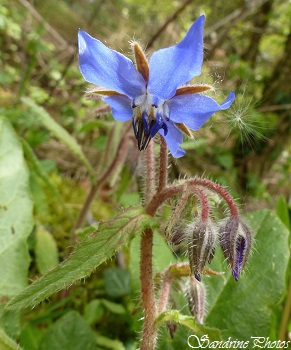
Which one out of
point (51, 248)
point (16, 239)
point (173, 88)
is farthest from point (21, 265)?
point (173, 88)

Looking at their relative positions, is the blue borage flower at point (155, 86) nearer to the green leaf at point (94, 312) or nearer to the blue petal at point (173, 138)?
the blue petal at point (173, 138)

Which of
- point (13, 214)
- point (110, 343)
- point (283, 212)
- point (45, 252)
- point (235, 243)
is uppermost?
point (283, 212)

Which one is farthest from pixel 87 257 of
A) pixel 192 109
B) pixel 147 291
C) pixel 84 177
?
pixel 84 177

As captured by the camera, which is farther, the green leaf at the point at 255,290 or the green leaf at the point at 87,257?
the green leaf at the point at 255,290

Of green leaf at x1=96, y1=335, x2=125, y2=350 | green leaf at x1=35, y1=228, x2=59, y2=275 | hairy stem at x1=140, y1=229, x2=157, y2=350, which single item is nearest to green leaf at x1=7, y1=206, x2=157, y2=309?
hairy stem at x1=140, y1=229, x2=157, y2=350

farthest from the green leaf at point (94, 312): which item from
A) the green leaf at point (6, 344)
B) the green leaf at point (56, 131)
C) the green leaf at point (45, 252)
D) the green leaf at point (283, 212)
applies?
the green leaf at point (283, 212)

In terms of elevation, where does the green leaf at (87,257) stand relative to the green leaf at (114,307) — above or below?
above

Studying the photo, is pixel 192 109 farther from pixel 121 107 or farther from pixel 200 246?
pixel 200 246
